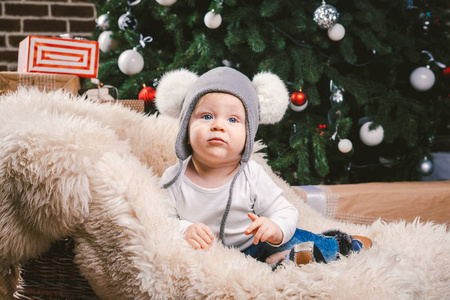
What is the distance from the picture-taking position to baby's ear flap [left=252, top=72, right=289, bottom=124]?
95 centimetres

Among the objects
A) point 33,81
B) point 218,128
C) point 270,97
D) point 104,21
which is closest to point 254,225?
point 218,128

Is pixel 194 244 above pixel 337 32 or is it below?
below

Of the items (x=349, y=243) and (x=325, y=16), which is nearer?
(x=349, y=243)

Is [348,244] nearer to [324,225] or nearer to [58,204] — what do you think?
[324,225]

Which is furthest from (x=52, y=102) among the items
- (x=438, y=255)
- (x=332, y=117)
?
(x=332, y=117)

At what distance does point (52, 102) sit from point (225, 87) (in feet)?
1.35

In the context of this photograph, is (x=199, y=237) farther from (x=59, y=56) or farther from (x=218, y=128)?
(x=59, y=56)

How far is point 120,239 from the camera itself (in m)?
0.65

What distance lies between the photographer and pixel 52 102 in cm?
90

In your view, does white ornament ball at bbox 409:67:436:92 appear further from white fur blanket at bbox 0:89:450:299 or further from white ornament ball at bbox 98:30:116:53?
Result: white ornament ball at bbox 98:30:116:53

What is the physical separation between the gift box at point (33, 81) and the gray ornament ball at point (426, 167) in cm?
153

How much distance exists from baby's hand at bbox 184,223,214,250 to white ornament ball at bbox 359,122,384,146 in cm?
113

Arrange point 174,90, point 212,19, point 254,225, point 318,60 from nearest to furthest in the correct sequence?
point 254,225
point 174,90
point 212,19
point 318,60

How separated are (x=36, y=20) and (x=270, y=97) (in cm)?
187
